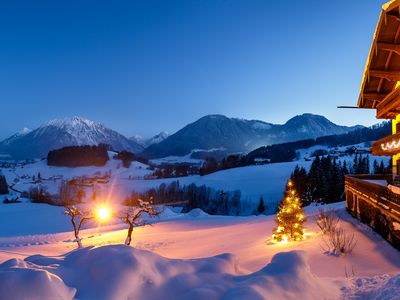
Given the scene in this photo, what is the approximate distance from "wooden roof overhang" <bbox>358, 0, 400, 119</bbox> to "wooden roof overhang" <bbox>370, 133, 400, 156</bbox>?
1249mm

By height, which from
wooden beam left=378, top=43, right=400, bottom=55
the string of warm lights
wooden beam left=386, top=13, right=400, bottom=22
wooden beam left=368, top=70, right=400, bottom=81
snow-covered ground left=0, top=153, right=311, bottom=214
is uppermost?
wooden beam left=386, top=13, right=400, bottom=22

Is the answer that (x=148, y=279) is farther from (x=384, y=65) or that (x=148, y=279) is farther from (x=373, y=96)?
(x=373, y=96)

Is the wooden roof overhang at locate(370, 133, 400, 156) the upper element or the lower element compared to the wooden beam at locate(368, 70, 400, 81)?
lower

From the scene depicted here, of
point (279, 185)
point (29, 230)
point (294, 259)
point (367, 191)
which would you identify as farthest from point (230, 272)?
point (279, 185)

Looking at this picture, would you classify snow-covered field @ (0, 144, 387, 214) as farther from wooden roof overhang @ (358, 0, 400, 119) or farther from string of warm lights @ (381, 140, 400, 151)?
string of warm lights @ (381, 140, 400, 151)

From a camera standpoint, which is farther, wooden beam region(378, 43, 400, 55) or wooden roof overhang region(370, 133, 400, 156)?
wooden beam region(378, 43, 400, 55)

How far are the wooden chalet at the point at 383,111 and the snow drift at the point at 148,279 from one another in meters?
4.95

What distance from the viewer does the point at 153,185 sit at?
157875 millimetres

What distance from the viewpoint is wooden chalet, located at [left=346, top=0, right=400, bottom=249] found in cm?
1021

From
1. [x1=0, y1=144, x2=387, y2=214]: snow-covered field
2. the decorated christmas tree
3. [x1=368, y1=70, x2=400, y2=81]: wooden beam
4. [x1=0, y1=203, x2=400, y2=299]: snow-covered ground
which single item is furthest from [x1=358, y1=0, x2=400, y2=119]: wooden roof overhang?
[x1=0, y1=144, x2=387, y2=214]: snow-covered field

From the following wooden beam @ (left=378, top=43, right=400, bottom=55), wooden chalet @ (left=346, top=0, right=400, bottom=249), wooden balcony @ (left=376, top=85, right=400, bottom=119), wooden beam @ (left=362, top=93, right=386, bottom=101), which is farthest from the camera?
wooden beam @ (left=362, top=93, right=386, bottom=101)

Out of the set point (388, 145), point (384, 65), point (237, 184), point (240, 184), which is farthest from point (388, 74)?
point (237, 184)

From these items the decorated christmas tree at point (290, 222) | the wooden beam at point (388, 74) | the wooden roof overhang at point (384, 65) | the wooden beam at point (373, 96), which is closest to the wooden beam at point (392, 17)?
the wooden roof overhang at point (384, 65)

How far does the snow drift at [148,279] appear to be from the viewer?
17.1 feet
